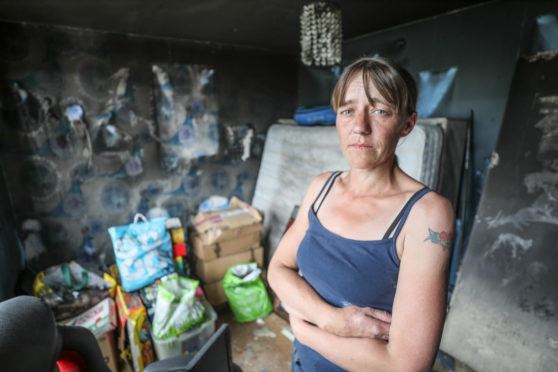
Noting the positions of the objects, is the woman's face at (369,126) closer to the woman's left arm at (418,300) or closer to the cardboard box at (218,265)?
the woman's left arm at (418,300)

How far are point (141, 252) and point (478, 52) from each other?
3.24 metres

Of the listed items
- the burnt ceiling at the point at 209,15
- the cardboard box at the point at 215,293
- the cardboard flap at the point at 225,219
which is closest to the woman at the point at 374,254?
the burnt ceiling at the point at 209,15

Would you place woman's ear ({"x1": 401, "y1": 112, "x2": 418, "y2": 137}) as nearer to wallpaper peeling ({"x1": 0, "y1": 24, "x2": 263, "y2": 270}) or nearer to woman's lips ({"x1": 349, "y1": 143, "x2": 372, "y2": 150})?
woman's lips ({"x1": 349, "y1": 143, "x2": 372, "y2": 150})

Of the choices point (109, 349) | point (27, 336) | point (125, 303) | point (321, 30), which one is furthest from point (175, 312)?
point (321, 30)

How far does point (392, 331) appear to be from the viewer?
2.46 ft

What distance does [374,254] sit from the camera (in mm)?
826

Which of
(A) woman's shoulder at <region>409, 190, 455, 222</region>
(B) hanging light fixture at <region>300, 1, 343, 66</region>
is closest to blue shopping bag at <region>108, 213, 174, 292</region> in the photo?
(B) hanging light fixture at <region>300, 1, 343, 66</region>

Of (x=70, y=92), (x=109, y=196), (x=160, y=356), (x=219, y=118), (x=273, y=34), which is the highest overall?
(x=273, y=34)

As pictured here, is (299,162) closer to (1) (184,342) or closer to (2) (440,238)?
(1) (184,342)

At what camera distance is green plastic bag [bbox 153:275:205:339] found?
2039 mm

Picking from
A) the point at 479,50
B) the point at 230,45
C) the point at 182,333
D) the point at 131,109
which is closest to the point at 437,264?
the point at 182,333

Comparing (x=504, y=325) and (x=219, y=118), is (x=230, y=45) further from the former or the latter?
(x=504, y=325)

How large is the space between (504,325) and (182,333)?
2151mm

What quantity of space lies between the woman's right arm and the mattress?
1.27 m
